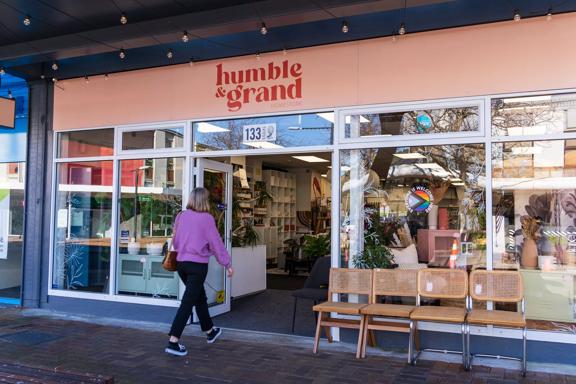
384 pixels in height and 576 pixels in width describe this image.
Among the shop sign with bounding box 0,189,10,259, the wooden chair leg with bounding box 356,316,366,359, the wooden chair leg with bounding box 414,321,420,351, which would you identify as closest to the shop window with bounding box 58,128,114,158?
the shop sign with bounding box 0,189,10,259

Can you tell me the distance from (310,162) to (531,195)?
7.28m

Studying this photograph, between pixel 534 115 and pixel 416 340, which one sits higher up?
pixel 534 115

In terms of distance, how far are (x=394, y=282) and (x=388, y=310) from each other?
55 centimetres

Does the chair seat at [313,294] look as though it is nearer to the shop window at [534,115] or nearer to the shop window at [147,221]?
the shop window at [147,221]

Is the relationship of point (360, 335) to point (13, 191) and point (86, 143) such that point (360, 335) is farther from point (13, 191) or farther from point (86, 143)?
point (13, 191)

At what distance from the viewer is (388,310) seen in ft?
15.9

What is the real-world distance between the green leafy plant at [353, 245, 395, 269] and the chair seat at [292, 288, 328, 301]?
51 cm

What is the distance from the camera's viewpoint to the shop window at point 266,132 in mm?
5852

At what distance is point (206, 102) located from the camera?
21.1ft

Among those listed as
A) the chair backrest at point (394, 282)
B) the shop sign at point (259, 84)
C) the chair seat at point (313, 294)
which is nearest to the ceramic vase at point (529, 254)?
the chair backrest at point (394, 282)

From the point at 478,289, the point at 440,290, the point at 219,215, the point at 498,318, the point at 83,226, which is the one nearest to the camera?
the point at 498,318

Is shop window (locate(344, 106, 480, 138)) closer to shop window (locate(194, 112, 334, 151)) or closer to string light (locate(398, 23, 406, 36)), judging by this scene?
shop window (locate(194, 112, 334, 151))

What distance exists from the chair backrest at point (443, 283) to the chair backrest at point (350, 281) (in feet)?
1.73

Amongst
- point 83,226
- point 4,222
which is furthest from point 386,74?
point 4,222
